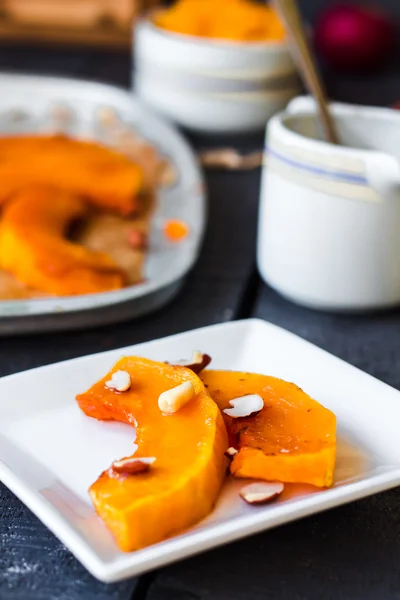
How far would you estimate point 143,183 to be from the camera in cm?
101

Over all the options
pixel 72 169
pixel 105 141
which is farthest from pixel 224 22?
Answer: pixel 72 169

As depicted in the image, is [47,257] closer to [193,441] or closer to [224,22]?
[193,441]

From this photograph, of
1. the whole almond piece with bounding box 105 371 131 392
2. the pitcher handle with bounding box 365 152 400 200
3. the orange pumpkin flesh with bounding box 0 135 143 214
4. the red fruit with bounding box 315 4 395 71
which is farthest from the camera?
the red fruit with bounding box 315 4 395 71

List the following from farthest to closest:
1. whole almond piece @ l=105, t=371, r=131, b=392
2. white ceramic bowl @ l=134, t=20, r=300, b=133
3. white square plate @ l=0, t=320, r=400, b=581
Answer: white ceramic bowl @ l=134, t=20, r=300, b=133, whole almond piece @ l=105, t=371, r=131, b=392, white square plate @ l=0, t=320, r=400, b=581

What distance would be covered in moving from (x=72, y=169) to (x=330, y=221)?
355 millimetres

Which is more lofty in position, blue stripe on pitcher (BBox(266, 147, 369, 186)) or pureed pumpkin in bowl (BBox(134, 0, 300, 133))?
blue stripe on pitcher (BBox(266, 147, 369, 186))

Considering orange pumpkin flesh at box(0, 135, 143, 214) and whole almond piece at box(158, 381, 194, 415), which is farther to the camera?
orange pumpkin flesh at box(0, 135, 143, 214)

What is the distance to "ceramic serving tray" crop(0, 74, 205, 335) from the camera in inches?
27.3

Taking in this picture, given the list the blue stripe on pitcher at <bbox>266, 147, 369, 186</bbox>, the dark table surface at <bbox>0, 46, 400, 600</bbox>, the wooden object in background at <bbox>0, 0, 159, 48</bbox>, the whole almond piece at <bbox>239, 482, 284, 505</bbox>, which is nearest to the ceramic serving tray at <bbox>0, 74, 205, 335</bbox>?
the dark table surface at <bbox>0, 46, 400, 600</bbox>

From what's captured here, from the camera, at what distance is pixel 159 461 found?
0.45 m

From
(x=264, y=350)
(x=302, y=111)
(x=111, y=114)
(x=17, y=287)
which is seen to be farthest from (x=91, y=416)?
(x=111, y=114)

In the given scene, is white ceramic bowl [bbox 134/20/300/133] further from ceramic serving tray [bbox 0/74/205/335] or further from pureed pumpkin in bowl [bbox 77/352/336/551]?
pureed pumpkin in bowl [bbox 77/352/336/551]

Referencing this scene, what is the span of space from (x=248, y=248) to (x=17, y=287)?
0.85ft

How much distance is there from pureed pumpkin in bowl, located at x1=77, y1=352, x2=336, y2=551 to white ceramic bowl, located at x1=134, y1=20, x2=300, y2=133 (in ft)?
2.29
